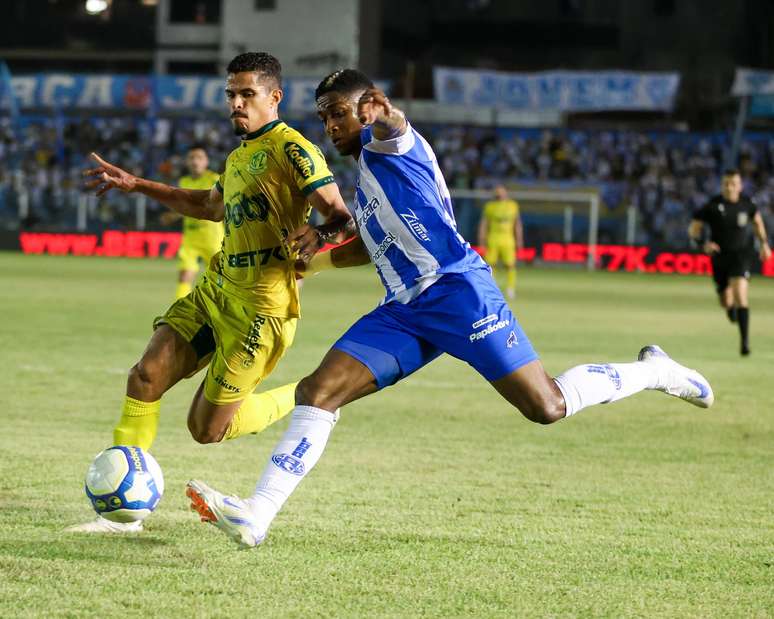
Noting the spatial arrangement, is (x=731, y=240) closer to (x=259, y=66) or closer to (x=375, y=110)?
(x=259, y=66)

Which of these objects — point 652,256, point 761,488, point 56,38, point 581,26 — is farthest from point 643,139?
point 761,488

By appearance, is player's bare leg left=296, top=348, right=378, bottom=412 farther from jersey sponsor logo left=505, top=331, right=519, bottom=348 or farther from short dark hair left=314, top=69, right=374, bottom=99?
short dark hair left=314, top=69, right=374, bottom=99

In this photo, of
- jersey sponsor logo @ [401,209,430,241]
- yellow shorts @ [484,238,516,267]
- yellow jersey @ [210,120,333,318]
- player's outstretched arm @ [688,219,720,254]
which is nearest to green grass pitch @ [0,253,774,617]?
yellow jersey @ [210,120,333,318]

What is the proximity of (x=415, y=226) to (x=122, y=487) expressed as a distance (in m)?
1.60

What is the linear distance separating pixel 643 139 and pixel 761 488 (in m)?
35.8

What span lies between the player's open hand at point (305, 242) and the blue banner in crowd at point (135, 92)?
115 ft

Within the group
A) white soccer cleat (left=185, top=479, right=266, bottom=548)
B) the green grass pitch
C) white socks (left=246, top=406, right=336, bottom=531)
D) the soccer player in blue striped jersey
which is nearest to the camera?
the green grass pitch

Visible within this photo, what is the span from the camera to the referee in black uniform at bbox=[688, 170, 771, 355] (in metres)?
15.5

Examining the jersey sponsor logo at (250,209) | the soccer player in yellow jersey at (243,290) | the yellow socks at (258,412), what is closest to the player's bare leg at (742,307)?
the yellow socks at (258,412)

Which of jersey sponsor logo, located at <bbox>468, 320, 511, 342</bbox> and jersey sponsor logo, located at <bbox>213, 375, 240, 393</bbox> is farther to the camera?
jersey sponsor logo, located at <bbox>213, 375, 240, 393</bbox>

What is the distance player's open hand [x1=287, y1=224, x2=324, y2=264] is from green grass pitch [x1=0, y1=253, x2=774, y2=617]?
3.93ft

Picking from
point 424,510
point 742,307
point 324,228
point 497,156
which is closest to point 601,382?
point 424,510

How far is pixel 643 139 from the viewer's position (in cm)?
4147

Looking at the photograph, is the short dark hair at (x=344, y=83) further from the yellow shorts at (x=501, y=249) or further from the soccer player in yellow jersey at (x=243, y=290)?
the yellow shorts at (x=501, y=249)
